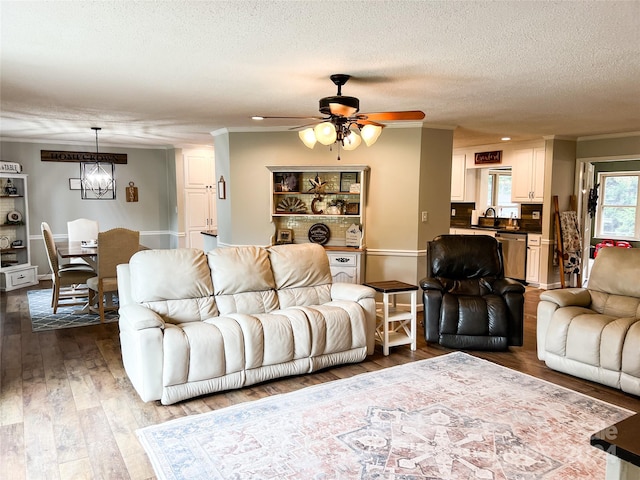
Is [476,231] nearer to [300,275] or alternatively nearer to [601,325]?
[601,325]

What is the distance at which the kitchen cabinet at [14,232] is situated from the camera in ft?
22.7

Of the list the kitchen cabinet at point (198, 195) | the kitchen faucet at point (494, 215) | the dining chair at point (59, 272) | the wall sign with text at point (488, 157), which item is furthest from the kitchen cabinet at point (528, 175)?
the dining chair at point (59, 272)

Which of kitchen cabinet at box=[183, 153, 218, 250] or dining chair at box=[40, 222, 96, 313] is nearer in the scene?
dining chair at box=[40, 222, 96, 313]

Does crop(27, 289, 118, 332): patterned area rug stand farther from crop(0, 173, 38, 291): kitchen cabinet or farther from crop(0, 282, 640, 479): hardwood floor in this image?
crop(0, 173, 38, 291): kitchen cabinet

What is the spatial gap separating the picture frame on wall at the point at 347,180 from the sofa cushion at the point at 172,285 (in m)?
2.74

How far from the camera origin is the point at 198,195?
8.66 metres

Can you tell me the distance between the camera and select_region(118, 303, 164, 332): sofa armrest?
10.4 feet

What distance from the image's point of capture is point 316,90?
3.98 meters

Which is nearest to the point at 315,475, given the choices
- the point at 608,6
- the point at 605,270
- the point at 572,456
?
the point at 572,456

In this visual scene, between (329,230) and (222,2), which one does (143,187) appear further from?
(222,2)

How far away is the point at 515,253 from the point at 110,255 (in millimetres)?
6107

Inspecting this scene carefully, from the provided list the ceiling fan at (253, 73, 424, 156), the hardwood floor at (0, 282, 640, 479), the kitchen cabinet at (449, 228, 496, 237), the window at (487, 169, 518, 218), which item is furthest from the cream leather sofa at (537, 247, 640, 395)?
the window at (487, 169, 518, 218)

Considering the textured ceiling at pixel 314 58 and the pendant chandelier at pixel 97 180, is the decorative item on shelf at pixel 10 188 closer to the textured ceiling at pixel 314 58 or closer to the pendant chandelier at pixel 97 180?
the pendant chandelier at pixel 97 180

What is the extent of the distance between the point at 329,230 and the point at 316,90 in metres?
2.52
